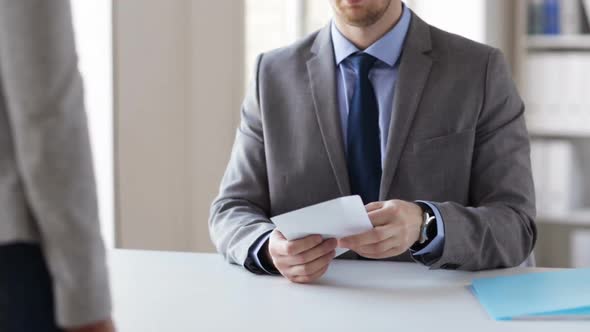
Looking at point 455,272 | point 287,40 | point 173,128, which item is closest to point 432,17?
point 287,40

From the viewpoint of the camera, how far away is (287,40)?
3.72 meters

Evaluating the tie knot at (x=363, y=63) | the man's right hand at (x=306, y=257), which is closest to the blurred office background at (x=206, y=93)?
the tie knot at (x=363, y=63)

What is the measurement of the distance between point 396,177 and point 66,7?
3.91 ft

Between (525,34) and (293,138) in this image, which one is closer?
(293,138)

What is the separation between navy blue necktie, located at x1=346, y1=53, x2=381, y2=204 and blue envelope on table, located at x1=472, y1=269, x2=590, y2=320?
1.40 ft

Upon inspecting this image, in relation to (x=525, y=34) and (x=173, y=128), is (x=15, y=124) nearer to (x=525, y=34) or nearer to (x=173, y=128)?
(x=173, y=128)

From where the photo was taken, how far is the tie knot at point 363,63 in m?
1.98

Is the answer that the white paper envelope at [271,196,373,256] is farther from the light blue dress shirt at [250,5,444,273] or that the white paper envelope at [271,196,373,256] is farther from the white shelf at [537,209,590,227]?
the white shelf at [537,209,590,227]

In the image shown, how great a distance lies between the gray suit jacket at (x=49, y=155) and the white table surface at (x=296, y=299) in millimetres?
553

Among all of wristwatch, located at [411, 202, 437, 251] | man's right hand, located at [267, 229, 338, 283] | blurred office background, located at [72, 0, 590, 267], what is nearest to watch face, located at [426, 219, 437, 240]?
wristwatch, located at [411, 202, 437, 251]

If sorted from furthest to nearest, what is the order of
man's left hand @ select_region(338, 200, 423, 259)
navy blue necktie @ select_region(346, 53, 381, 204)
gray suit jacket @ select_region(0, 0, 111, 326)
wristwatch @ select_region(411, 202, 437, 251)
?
1. navy blue necktie @ select_region(346, 53, 381, 204)
2. wristwatch @ select_region(411, 202, 437, 251)
3. man's left hand @ select_region(338, 200, 423, 259)
4. gray suit jacket @ select_region(0, 0, 111, 326)

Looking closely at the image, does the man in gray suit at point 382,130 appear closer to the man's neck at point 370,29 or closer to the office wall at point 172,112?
the man's neck at point 370,29

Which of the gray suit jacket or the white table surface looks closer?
the gray suit jacket

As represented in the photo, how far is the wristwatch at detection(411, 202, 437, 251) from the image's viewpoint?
5.46ft
